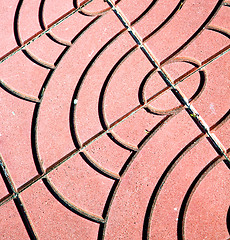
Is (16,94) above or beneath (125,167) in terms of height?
above

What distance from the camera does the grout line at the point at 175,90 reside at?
1.93 meters

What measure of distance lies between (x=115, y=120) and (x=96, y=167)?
1.09 feet

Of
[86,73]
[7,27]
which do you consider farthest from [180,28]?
[7,27]

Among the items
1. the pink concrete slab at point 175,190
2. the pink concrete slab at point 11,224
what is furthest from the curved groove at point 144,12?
the pink concrete slab at point 11,224

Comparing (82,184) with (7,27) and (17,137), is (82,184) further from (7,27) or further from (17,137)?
(7,27)

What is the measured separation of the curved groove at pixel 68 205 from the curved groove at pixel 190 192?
0.50 meters

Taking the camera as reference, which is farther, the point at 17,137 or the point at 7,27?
the point at 7,27

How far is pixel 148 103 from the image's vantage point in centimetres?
197

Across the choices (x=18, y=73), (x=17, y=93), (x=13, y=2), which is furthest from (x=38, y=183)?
(x=13, y=2)

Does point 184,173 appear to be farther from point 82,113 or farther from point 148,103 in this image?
point 82,113

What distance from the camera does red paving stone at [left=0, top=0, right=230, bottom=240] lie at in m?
1.91

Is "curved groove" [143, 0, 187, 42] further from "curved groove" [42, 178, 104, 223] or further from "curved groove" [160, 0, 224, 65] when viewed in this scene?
"curved groove" [42, 178, 104, 223]

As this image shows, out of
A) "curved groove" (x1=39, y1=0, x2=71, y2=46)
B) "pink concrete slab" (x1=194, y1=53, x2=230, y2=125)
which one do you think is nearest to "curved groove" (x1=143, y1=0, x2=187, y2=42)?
"pink concrete slab" (x1=194, y1=53, x2=230, y2=125)

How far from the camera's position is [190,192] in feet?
6.26
